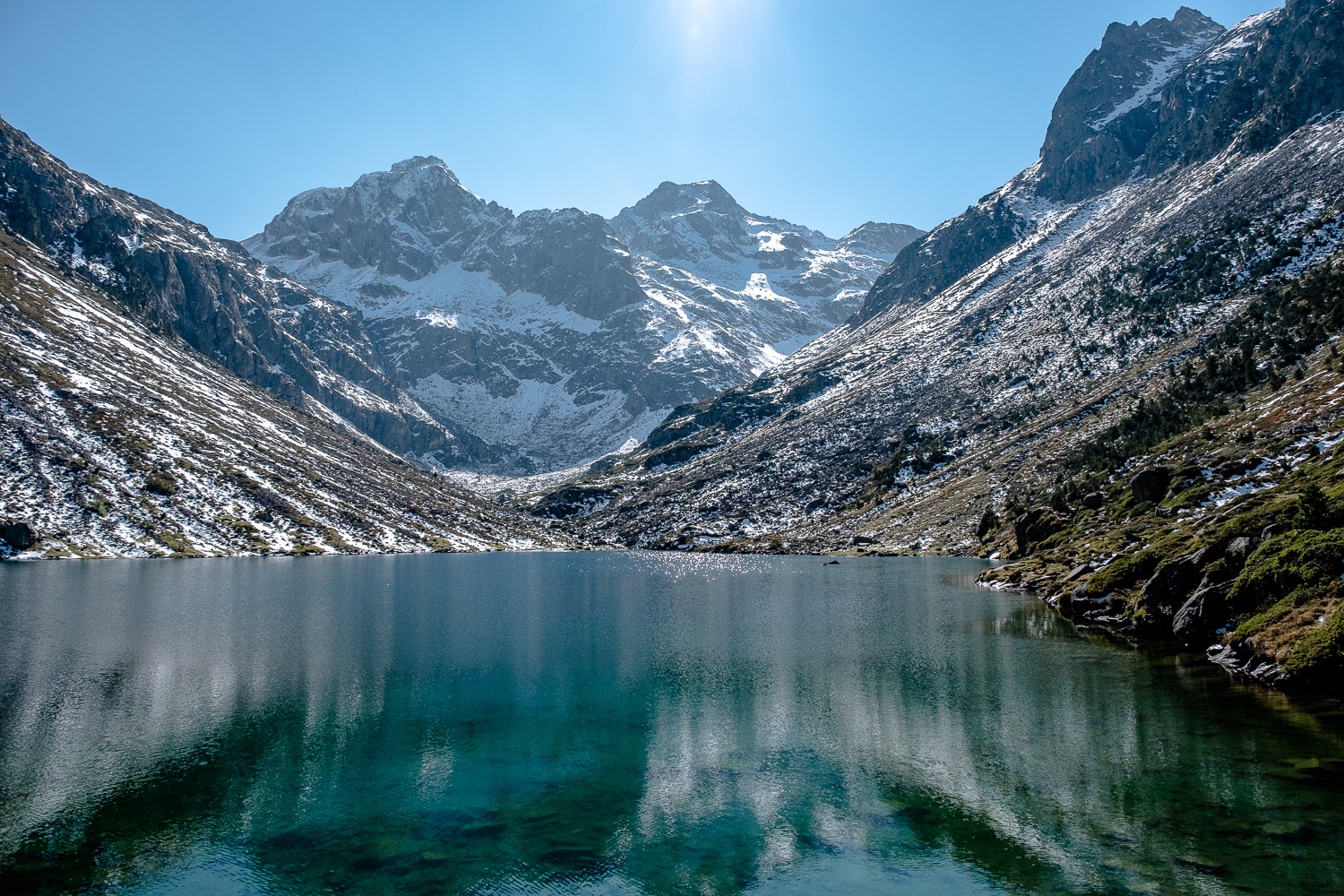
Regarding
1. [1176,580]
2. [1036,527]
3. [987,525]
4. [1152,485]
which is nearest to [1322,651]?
[1176,580]

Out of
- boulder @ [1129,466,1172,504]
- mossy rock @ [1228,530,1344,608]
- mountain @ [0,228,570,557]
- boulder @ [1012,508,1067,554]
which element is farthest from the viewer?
mountain @ [0,228,570,557]

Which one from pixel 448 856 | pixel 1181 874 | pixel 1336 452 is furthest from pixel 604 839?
pixel 1336 452

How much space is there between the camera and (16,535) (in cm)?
12812

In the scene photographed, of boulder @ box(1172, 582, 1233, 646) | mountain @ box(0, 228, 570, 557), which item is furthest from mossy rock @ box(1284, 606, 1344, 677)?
mountain @ box(0, 228, 570, 557)

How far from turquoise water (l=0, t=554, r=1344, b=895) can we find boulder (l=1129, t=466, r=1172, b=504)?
37.4 m

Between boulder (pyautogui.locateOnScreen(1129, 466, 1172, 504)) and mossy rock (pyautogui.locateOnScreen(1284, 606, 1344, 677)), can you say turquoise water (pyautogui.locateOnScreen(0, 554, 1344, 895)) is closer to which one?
mossy rock (pyautogui.locateOnScreen(1284, 606, 1344, 677))

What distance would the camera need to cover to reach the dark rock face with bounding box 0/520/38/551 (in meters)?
127

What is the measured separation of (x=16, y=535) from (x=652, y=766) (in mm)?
146114

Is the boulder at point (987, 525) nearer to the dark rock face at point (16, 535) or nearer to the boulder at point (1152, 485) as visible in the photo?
the boulder at point (1152, 485)

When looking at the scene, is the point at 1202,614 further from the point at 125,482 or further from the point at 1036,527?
the point at 125,482

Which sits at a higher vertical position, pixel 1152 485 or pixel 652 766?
pixel 1152 485

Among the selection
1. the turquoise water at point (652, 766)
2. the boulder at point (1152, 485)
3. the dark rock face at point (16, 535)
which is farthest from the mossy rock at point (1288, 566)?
the dark rock face at point (16, 535)

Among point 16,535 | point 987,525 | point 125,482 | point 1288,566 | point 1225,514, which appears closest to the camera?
point 1288,566

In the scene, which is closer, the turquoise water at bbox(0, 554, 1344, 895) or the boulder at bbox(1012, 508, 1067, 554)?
the turquoise water at bbox(0, 554, 1344, 895)
